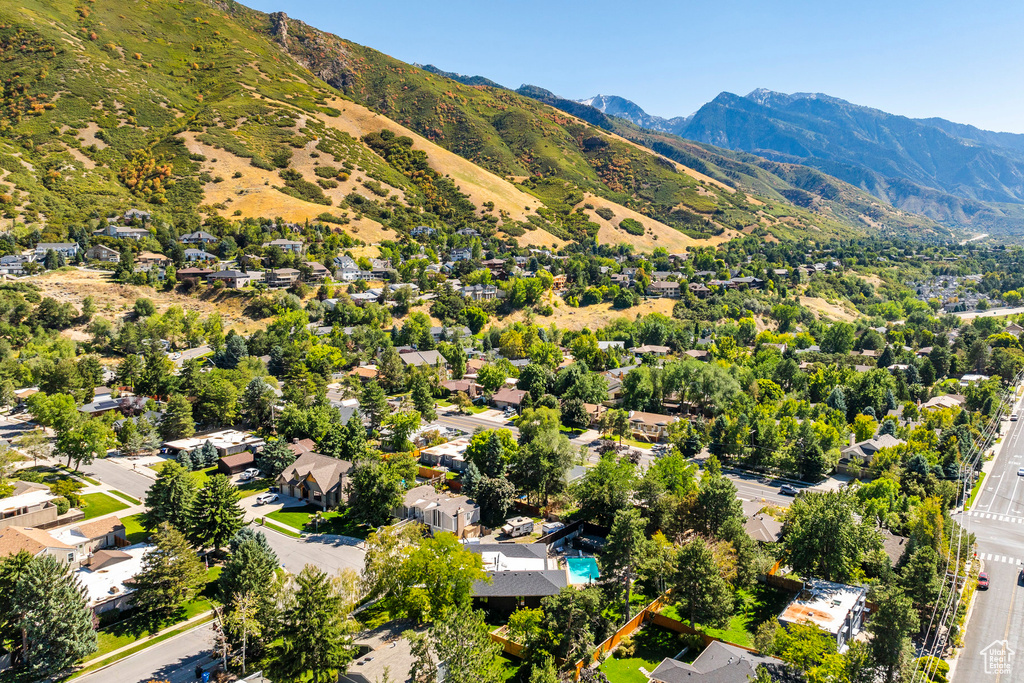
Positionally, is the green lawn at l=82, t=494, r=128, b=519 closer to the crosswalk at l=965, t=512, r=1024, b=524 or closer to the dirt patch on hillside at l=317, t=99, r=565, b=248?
the crosswalk at l=965, t=512, r=1024, b=524

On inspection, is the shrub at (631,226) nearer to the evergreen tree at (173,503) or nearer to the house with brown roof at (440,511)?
the house with brown roof at (440,511)

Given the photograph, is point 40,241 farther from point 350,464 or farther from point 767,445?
point 767,445

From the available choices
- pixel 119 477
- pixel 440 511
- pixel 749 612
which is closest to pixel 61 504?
pixel 119 477

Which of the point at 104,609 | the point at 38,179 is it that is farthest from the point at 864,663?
the point at 38,179

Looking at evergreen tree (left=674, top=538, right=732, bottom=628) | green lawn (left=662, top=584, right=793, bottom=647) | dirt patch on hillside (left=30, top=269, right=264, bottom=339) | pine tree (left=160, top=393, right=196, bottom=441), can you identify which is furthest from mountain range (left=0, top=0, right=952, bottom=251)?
evergreen tree (left=674, top=538, right=732, bottom=628)

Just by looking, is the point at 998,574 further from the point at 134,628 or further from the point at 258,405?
the point at 258,405

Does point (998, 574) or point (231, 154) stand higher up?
point (231, 154)
